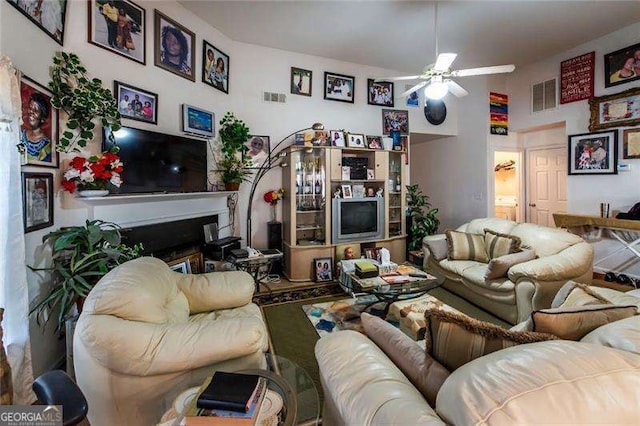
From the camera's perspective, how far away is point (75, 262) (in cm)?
186

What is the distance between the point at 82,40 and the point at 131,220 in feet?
4.98

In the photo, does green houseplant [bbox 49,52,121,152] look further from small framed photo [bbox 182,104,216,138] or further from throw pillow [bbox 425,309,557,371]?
throw pillow [bbox 425,309,557,371]

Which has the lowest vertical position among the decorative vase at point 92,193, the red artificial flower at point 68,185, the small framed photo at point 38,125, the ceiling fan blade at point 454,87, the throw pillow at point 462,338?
the throw pillow at point 462,338

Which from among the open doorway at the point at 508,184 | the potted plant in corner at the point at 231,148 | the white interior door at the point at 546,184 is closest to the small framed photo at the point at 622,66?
the white interior door at the point at 546,184

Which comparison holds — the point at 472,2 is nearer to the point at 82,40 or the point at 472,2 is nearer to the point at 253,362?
the point at 82,40

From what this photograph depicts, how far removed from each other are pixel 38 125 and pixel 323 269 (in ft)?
10.1

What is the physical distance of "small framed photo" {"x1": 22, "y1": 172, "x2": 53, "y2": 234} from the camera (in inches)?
67.6

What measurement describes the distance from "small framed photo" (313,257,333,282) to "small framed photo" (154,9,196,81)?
8.94 ft

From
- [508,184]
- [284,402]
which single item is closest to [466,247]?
[284,402]

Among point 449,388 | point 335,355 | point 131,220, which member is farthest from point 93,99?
point 449,388

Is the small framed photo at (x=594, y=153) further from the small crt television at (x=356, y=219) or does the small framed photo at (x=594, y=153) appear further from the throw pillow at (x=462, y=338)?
the throw pillow at (x=462, y=338)

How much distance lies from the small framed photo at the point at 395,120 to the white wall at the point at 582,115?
6.11ft

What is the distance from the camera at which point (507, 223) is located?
3.47 metres

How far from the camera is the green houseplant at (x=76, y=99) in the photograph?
2032 mm
